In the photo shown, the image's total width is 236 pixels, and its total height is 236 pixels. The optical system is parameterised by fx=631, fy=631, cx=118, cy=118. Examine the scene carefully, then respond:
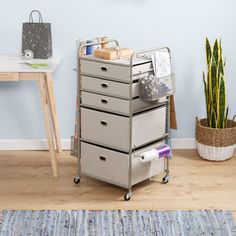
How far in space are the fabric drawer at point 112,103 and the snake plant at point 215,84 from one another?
→ 56cm

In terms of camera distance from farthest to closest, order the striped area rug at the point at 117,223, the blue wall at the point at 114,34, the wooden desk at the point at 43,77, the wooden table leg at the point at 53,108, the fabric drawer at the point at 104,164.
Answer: the blue wall at the point at 114,34 → the wooden table leg at the point at 53,108 → the wooden desk at the point at 43,77 → the fabric drawer at the point at 104,164 → the striped area rug at the point at 117,223


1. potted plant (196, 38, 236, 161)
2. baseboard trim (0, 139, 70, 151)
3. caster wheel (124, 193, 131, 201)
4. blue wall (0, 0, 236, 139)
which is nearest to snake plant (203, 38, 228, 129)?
potted plant (196, 38, 236, 161)

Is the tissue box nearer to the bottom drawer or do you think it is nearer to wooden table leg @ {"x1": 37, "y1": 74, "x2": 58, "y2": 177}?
wooden table leg @ {"x1": 37, "y1": 74, "x2": 58, "y2": 177}

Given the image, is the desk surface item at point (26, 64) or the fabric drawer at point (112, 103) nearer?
the fabric drawer at point (112, 103)

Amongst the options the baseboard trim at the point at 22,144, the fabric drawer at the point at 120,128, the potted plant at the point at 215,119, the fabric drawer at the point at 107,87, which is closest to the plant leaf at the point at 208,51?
the potted plant at the point at 215,119

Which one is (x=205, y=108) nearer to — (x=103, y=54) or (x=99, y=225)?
(x=103, y=54)

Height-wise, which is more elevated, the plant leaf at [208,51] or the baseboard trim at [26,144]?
the plant leaf at [208,51]

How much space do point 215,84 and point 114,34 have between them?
750mm

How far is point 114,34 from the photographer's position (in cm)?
421

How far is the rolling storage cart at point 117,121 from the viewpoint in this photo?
346cm

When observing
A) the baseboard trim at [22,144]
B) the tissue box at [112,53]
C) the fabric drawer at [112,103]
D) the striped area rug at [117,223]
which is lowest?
the striped area rug at [117,223]

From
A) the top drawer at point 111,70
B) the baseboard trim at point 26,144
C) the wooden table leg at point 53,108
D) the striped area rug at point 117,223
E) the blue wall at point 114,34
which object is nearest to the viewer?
the striped area rug at point 117,223

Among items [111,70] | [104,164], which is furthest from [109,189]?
[111,70]

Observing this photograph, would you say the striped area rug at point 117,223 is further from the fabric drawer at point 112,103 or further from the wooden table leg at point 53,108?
the wooden table leg at point 53,108
